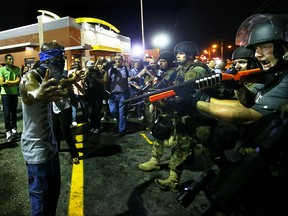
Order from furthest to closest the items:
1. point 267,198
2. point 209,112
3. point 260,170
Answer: point 209,112 < point 267,198 < point 260,170

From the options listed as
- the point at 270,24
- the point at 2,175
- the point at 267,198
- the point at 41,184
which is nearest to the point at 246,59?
the point at 270,24

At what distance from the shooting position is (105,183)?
3467 millimetres

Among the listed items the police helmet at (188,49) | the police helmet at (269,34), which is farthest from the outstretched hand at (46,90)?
the police helmet at (188,49)

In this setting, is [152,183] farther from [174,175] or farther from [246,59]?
[246,59]

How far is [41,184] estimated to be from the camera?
1931mm

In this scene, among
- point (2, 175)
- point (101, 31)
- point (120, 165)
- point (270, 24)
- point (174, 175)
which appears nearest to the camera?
point (270, 24)

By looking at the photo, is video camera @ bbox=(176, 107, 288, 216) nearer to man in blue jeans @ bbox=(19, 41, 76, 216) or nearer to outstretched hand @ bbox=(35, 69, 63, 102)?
outstretched hand @ bbox=(35, 69, 63, 102)

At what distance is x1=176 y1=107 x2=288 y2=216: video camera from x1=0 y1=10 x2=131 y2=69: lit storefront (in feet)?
50.1

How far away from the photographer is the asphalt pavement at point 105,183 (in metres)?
2.83

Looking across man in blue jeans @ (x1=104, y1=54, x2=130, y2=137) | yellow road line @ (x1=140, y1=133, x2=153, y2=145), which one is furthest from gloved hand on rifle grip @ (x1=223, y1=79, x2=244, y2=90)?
man in blue jeans @ (x1=104, y1=54, x2=130, y2=137)

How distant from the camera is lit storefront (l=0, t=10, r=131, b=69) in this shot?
16812mm

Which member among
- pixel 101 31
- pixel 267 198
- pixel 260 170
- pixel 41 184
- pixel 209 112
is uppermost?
pixel 101 31

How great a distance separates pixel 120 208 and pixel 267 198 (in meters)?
2.12

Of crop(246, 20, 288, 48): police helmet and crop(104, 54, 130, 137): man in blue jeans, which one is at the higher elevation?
crop(246, 20, 288, 48): police helmet
